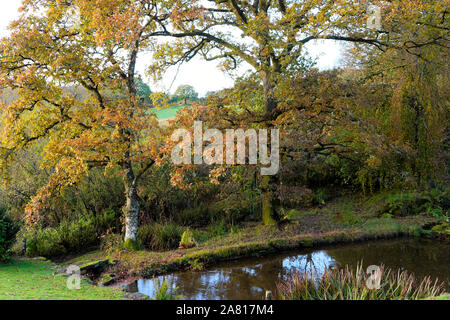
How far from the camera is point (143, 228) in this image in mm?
9938

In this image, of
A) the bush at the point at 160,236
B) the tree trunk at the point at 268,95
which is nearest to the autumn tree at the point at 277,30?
the tree trunk at the point at 268,95

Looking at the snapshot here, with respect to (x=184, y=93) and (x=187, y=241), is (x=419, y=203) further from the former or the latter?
(x=184, y=93)

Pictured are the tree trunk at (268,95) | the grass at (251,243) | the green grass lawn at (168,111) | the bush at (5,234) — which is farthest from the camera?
the tree trunk at (268,95)

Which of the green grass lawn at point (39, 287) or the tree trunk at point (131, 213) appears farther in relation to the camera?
the tree trunk at point (131, 213)

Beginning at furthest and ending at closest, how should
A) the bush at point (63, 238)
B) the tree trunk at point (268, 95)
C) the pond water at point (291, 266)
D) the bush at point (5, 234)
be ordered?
1. the tree trunk at point (268, 95)
2. the bush at point (63, 238)
3. the bush at point (5, 234)
4. the pond water at point (291, 266)

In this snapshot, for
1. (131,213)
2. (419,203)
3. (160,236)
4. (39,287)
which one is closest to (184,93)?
(131,213)

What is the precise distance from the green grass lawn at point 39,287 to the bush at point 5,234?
0.22 metres

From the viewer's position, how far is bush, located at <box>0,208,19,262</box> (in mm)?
7262

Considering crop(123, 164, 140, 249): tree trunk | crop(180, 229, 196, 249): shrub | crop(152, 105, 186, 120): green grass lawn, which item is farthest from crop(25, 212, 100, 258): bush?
crop(152, 105, 186, 120): green grass lawn

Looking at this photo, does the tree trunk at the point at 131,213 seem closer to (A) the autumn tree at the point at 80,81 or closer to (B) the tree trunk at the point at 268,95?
(A) the autumn tree at the point at 80,81

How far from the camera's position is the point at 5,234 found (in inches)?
288

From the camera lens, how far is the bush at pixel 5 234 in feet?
23.8

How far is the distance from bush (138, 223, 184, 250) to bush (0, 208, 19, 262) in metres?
3.01

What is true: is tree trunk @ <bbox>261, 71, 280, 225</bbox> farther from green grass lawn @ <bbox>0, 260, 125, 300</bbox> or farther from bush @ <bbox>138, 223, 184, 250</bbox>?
green grass lawn @ <bbox>0, 260, 125, 300</bbox>
